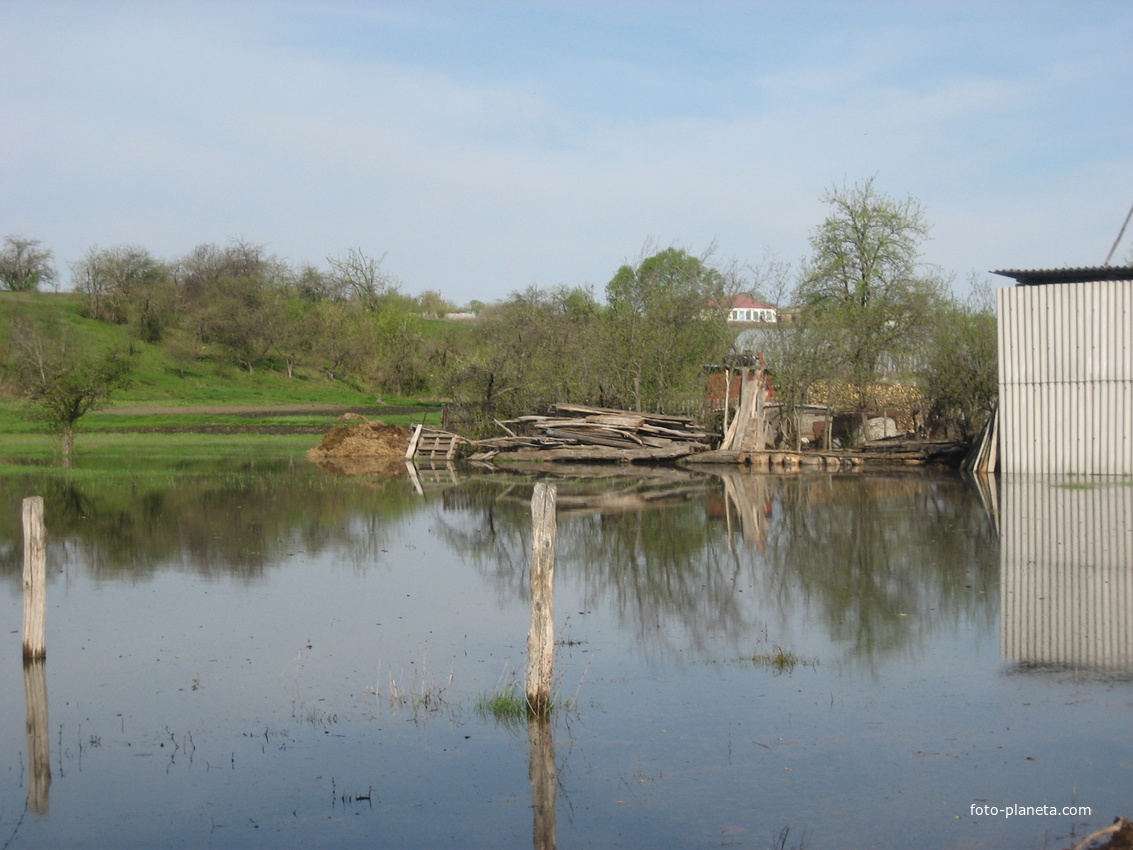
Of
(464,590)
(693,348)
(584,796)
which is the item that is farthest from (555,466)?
(584,796)

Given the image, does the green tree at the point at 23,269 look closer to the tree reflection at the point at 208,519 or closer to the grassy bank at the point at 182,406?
Answer: the grassy bank at the point at 182,406

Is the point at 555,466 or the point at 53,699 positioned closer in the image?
the point at 53,699

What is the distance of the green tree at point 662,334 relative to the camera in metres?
30.6

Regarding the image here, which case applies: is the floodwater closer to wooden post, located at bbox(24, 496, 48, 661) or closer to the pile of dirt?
wooden post, located at bbox(24, 496, 48, 661)

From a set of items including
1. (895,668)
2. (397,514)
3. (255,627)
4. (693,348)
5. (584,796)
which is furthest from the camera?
(693,348)

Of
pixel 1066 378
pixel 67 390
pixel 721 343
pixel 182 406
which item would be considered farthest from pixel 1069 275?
pixel 182 406

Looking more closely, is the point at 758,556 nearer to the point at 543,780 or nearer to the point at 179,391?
the point at 543,780

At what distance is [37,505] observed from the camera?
8.06 meters

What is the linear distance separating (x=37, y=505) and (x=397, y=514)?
9.94 metres

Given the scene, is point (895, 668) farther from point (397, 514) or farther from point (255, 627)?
point (397, 514)

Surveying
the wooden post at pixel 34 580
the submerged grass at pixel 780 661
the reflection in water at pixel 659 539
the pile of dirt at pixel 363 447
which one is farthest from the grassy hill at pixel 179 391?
the submerged grass at pixel 780 661

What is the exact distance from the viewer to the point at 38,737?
6.64m

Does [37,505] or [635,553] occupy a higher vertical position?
[37,505]

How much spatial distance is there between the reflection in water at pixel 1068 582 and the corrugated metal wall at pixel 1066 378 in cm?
Answer: 414
